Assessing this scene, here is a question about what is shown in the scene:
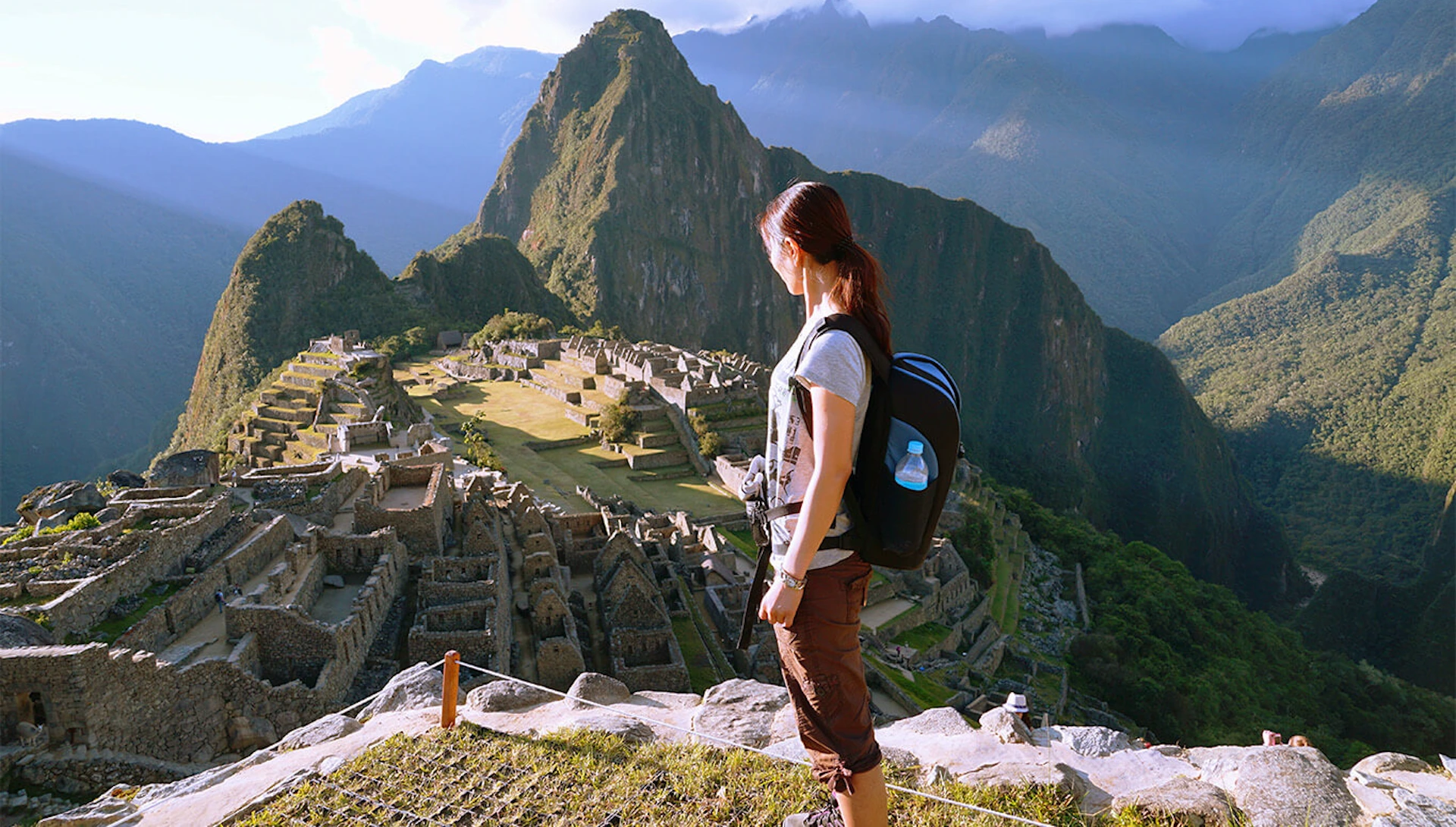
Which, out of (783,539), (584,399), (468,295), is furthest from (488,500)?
(468,295)

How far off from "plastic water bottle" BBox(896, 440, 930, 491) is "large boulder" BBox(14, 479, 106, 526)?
47.1 ft

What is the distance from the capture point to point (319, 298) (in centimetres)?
7738

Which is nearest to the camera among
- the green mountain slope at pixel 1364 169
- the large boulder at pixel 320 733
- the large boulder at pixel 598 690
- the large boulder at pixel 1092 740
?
the large boulder at pixel 1092 740

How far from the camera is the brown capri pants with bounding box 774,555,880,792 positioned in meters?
2.98

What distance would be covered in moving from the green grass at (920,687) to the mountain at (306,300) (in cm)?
5353

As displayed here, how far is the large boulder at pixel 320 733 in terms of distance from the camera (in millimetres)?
5480

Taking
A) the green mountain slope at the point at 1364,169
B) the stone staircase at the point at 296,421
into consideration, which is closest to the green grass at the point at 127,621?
the stone staircase at the point at 296,421

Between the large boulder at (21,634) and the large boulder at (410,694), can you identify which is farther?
the large boulder at (21,634)

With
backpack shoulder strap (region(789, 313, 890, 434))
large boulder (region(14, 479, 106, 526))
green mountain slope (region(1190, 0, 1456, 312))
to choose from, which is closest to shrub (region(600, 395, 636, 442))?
large boulder (region(14, 479, 106, 526))

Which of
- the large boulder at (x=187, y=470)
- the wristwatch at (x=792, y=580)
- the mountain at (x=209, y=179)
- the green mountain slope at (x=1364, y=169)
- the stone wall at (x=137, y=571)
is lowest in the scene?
the large boulder at (x=187, y=470)

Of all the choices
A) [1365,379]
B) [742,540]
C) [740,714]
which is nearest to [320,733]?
[740,714]

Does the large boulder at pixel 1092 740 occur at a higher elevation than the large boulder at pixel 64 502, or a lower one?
higher

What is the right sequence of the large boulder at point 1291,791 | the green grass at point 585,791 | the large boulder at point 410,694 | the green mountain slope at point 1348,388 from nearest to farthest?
1. the large boulder at point 1291,791
2. the green grass at point 585,791
3. the large boulder at point 410,694
4. the green mountain slope at point 1348,388

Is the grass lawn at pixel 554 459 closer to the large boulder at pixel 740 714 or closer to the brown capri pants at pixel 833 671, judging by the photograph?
the large boulder at pixel 740 714
